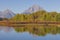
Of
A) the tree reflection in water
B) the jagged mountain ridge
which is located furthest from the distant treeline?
the tree reflection in water

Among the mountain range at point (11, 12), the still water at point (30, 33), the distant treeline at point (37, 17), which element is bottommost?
the still water at point (30, 33)

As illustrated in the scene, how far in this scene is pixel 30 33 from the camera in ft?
13.7

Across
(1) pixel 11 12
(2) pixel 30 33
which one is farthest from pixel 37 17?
(1) pixel 11 12

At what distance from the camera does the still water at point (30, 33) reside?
4.14m

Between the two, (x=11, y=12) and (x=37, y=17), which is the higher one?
(x=11, y=12)

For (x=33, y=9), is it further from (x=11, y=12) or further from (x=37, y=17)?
(x=11, y=12)

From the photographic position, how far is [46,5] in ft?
13.9

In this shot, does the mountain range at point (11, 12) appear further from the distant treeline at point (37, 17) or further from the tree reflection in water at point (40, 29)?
the tree reflection in water at point (40, 29)

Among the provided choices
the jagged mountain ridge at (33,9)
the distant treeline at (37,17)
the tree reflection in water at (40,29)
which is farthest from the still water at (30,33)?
the jagged mountain ridge at (33,9)

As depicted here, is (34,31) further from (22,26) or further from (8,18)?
(8,18)

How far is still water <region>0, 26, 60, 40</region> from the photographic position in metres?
4.14

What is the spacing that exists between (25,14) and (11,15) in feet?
1.06

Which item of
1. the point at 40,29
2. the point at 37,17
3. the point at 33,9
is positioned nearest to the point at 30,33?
the point at 40,29

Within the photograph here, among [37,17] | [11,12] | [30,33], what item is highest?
[11,12]
